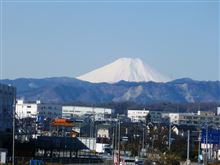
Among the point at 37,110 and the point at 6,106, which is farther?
the point at 37,110

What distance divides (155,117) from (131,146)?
95.2 meters

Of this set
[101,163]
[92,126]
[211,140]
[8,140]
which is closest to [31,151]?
[8,140]

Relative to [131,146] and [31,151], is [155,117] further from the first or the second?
[31,151]

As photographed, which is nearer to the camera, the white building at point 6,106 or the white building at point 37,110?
the white building at point 6,106

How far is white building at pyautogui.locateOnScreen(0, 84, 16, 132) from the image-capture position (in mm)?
55469

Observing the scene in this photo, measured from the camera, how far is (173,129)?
345 feet

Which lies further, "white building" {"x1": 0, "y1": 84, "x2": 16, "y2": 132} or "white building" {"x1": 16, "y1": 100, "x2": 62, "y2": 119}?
"white building" {"x1": 16, "y1": 100, "x2": 62, "y2": 119}

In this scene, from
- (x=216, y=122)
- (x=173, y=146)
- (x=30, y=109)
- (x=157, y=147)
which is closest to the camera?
(x=173, y=146)

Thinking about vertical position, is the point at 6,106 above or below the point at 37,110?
above

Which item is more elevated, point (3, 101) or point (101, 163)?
point (3, 101)

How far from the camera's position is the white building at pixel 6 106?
55469 millimetres

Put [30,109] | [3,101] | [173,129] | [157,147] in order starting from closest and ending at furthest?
[3,101] < [157,147] < [173,129] < [30,109]

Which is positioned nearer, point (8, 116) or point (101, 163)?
point (101, 163)

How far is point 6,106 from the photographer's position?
57312 millimetres
